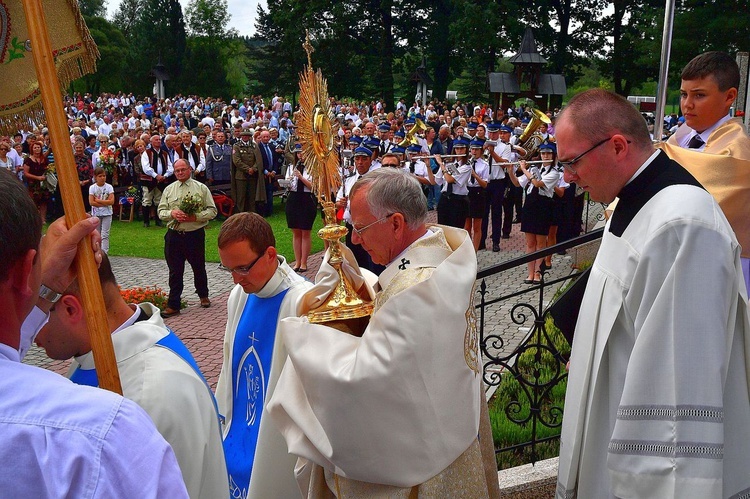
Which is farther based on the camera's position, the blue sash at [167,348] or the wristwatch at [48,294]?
the blue sash at [167,348]

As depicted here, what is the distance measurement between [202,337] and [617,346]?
23.4 ft

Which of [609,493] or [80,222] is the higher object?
[80,222]

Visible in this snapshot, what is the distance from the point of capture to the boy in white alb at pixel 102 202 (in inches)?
508

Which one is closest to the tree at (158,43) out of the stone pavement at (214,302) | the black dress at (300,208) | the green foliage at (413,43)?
the green foliage at (413,43)

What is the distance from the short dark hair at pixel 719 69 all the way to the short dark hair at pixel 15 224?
3678mm

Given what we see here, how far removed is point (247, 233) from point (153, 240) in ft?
41.6

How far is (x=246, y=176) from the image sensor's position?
16578mm

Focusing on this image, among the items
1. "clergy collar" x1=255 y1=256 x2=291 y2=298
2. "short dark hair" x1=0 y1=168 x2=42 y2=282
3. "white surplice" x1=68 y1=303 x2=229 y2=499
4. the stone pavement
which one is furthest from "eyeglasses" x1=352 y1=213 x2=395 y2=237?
the stone pavement

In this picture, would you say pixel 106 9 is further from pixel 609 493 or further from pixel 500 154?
pixel 609 493

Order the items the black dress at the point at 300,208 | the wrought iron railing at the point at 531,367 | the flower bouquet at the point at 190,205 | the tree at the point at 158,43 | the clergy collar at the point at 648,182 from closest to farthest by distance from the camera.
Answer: the clergy collar at the point at 648,182 < the wrought iron railing at the point at 531,367 < the flower bouquet at the point at 190,205 < the black dress at the point at 300,208 < the tree at the point at 158,43

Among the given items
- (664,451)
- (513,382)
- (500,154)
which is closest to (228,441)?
(664,451)

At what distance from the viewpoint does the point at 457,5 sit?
46.0 m

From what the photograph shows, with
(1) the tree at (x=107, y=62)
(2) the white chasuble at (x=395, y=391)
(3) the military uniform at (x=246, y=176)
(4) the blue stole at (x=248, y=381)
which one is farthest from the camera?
(1) the tree at (x=107, y=62)

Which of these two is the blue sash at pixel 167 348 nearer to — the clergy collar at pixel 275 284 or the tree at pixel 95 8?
the clergy collar at pixel 275 284
